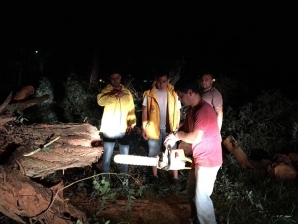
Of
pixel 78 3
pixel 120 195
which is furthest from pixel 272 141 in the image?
pixel 78 3

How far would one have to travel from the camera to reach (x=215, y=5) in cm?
1143

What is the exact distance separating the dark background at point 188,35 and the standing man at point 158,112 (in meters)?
5.38

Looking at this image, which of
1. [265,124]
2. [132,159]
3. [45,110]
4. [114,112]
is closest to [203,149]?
[132,159]

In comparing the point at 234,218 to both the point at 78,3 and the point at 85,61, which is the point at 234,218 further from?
the point at 85,61

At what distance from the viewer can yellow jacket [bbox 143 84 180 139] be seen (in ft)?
15.5

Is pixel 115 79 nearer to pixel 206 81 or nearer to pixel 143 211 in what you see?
pixel 206 81

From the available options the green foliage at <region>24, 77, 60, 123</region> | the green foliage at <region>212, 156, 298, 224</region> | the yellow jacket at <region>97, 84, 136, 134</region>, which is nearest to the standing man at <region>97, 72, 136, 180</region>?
the yellow jacket at <region>97, 84, 136, 134</region>

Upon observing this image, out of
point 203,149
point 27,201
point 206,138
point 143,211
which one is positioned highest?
point 206,138

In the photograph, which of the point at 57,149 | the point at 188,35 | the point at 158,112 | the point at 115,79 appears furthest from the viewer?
the point at 188,35

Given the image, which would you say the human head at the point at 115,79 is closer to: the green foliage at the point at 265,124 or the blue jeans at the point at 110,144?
the blue jeans at the point at 110,144

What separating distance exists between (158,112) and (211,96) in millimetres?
865

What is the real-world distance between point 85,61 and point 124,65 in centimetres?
172

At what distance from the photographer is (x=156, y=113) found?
4734 millimetres

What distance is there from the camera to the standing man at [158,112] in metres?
4.73
